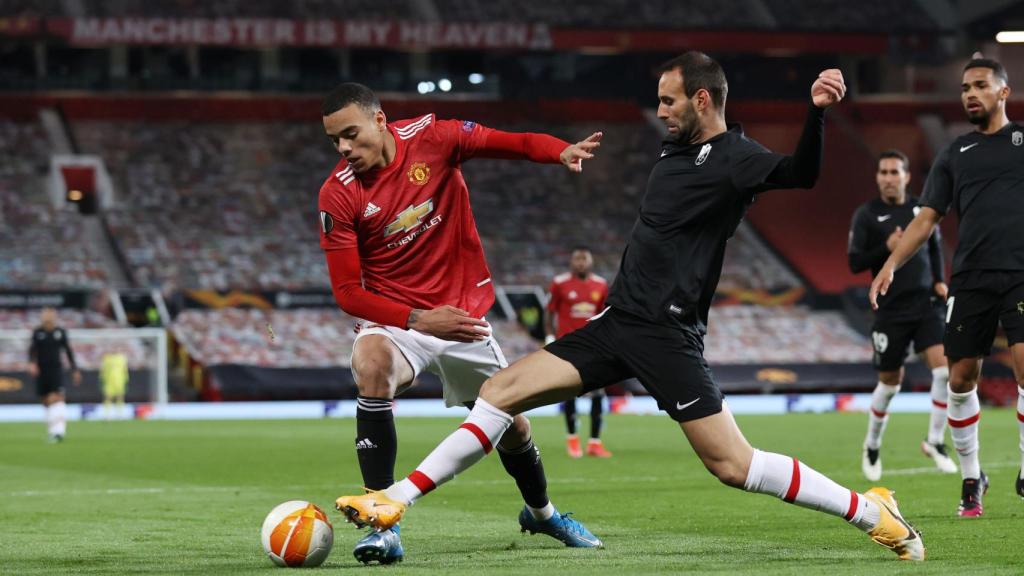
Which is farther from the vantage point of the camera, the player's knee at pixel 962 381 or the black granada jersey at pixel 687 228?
the player's knee at pixel 962 381

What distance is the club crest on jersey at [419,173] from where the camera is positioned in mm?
6676

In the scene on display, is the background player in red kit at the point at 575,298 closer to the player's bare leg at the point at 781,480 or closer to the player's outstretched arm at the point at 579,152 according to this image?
the player's outstretched arm at the point at 579,152

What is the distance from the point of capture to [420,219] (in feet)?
21.9

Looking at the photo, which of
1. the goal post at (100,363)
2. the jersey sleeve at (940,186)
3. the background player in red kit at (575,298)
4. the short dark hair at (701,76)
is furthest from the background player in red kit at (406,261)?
the goal post at (100,363)

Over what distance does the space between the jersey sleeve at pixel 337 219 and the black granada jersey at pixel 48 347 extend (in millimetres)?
15279

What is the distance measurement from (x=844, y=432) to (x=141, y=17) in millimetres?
19884

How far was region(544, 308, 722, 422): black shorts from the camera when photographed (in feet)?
19.0

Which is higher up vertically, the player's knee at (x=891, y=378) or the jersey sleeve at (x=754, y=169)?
the jersey sleeve at (x=754, y=169)

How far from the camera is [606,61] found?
38125 mm

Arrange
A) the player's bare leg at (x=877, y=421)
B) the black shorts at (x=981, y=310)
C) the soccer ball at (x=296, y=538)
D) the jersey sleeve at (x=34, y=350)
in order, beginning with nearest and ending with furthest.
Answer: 1. the soccer ball at (x=296, y=538)
2. the black shorts at (x=981, y=310)
3. the player's bare leg at (x=877, y=421)
4. the jersey sleeve at (x=34, y=350)

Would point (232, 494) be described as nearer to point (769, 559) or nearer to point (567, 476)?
point (567, 476)

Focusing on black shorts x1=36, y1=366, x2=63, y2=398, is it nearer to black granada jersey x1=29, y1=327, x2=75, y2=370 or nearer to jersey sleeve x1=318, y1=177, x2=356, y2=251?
black granada jersey x1=29, y1=327, x2=75, y2=370

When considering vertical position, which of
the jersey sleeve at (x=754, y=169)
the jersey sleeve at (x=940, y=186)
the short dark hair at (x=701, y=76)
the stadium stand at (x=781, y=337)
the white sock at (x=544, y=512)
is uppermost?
the short dark hair at (x=701, y=76)

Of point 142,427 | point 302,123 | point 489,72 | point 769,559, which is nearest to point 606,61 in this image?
point 489,72
